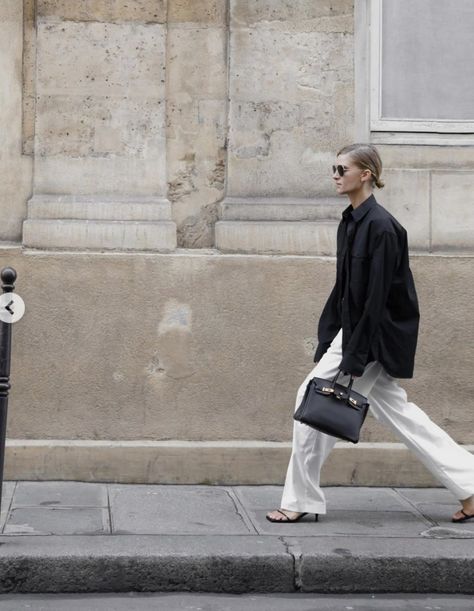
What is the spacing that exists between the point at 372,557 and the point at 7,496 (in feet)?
7.24

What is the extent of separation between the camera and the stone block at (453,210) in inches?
304

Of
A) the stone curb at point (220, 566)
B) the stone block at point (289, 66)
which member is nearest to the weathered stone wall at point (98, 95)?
the stone block at point (289, 66)

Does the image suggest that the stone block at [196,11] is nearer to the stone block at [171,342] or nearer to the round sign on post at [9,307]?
the stone block at [171,342]

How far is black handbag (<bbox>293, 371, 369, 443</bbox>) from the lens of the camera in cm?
601

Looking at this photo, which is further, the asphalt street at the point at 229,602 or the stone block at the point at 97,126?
the stone block at the point at 97,126

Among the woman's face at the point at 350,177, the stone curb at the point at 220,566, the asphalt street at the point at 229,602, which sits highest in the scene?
Result: the woman's face at the point at 350,177

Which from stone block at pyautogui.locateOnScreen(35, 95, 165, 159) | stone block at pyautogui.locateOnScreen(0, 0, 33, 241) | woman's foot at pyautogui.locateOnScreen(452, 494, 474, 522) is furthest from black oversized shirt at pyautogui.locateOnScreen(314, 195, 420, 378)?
stone block at pyautogui.locateOnScreen(0, 0, 33, 241)

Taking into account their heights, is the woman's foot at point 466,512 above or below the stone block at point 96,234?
below

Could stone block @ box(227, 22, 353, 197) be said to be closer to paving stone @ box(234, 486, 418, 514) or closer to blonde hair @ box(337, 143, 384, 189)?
blonde hair @ box(337, 143, 384, 189)

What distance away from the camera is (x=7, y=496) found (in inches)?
266

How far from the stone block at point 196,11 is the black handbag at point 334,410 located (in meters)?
2.68

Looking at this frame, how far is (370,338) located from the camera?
20.0 feet

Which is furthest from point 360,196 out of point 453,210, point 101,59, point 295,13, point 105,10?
point 105,10

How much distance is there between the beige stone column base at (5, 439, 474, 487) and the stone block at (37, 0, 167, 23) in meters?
2.57
